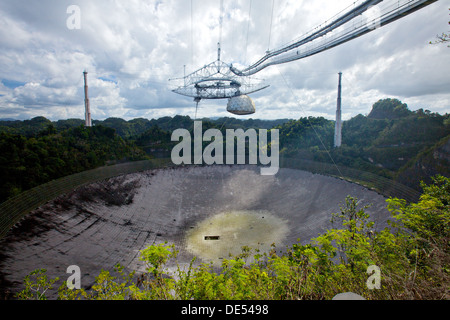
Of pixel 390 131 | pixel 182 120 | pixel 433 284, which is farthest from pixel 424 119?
pixel 182 120

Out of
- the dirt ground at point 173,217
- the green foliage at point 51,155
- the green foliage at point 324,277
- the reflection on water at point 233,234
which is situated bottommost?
the reflection on water at point 233,234

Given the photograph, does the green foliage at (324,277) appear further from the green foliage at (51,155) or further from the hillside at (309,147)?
the hillside at (309,147)

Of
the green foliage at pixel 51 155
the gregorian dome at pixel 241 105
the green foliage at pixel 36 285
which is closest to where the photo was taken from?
the green foliage at pixel 36 285

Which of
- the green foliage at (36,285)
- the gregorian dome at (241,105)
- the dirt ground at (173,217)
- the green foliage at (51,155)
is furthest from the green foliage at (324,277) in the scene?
the green foliage at (51,155)

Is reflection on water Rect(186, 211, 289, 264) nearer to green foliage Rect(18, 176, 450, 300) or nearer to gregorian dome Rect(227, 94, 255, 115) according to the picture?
green foliage Rect(18, 176, 450, 300)

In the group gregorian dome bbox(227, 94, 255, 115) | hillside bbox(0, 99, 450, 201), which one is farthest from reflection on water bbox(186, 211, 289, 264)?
hillside bbox(0, 99, 450, 201)

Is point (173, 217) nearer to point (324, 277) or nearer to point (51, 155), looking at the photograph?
point (51, 155)

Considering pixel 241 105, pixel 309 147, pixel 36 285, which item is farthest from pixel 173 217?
pixel 309 147
